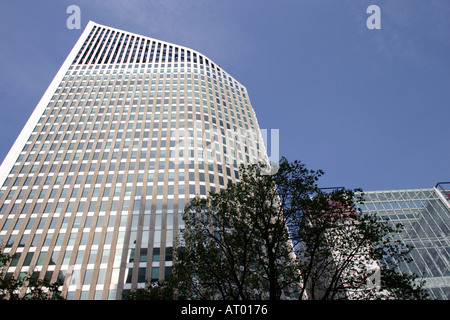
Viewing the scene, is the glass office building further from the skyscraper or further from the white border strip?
the white border strip

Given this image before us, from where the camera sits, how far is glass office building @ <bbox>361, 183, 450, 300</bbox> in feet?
140

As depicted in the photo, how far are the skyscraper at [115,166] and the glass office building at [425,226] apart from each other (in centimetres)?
2584

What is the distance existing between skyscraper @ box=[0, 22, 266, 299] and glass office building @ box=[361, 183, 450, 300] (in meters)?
25.8

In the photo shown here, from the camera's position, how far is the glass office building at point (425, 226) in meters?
42.6

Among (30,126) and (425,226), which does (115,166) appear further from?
(425,226)

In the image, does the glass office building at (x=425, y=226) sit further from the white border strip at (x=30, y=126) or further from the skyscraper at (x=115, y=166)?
the white border strip at (x=30, y=126)

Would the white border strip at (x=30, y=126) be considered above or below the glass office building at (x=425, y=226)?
above

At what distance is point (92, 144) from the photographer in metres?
57.3

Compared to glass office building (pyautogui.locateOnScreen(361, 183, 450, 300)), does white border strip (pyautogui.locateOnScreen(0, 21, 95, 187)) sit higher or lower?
higher

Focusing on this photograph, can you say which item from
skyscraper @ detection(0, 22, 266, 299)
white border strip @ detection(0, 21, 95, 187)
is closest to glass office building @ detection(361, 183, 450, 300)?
skyscraper @ detection(0, 22, 266, 299)

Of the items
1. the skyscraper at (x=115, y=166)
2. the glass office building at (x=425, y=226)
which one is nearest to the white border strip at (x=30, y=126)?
the skyscraper at (x=115, y=166)
